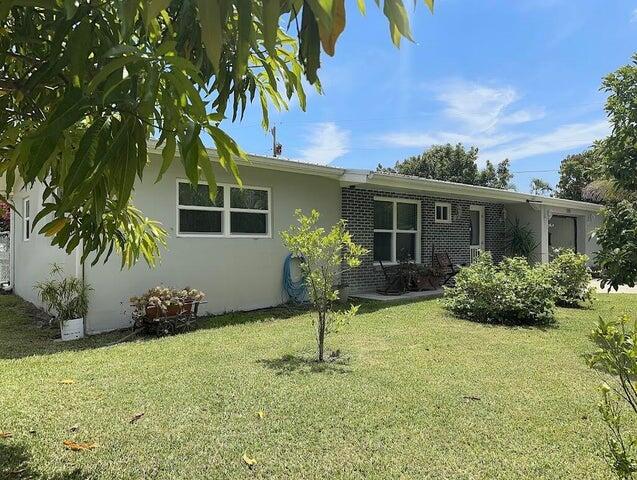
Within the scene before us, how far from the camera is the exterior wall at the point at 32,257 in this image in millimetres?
8609

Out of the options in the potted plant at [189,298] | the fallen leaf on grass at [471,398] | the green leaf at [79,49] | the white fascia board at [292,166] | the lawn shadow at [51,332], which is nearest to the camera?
the green leaf at [79,49]

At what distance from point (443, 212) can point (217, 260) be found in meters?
8.17

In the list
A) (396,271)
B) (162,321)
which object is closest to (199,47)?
(162,321)

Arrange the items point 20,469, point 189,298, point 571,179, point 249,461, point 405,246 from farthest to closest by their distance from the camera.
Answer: point 571,179, point 405,246, point 189,298, point 249,461, point 20,469

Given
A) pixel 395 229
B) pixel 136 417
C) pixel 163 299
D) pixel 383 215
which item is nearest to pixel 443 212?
pixel 395 229

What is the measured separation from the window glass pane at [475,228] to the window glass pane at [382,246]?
14.1ft

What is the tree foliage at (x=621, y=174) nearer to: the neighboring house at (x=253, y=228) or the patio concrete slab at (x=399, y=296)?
the neighboring house at (x=253, y=228)

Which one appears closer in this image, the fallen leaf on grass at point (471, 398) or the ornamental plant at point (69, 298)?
the fallen leaf on grass at point (471, 398)

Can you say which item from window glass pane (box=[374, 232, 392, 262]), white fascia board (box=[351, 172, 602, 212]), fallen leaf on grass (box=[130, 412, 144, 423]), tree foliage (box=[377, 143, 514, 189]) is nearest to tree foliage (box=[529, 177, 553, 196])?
tree foliage (box=[377, 143, 514, 189])

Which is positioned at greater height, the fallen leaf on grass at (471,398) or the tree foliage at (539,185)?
the tree foliage at (539,185)

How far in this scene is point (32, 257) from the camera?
10.9 meters

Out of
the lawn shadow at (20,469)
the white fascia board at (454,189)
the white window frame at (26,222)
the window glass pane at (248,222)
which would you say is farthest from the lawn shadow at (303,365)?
the white window frame at (26,222)

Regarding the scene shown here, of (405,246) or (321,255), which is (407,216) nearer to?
(405,246)

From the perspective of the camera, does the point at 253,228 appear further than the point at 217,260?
Yes
